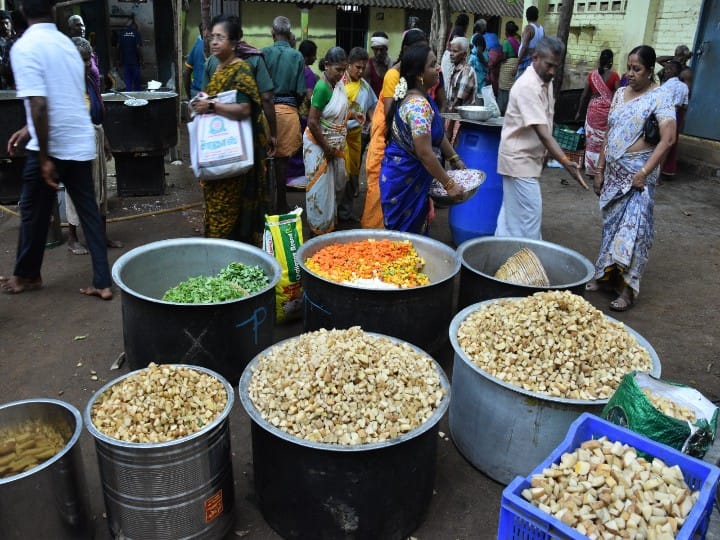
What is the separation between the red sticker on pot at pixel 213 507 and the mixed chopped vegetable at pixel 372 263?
64.1 inches

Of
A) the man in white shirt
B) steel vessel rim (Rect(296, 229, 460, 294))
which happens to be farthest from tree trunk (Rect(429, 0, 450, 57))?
the man in white shirt

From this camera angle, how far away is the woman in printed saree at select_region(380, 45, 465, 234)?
4074 millimetres

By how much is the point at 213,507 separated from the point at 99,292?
9.26ft

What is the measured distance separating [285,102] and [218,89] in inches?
81.4

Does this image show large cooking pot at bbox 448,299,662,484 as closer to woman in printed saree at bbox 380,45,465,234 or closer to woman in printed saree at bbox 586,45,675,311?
woman in printed saree at bbox 380,45,465,234

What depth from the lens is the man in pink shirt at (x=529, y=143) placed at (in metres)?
4.29

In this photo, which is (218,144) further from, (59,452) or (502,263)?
(59,452)

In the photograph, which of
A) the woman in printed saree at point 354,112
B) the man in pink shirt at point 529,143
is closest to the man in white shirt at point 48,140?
the woman in printed saree at point 354,112

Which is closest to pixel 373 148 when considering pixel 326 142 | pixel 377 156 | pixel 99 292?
pixel 377 156

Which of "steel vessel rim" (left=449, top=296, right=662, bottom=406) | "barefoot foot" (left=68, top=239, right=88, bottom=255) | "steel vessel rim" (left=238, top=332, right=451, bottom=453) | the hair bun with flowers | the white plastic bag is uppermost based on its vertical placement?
the hair bun with flowers

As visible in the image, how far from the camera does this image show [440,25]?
436 inches

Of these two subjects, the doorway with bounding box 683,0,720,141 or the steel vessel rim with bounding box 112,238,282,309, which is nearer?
the steel vessel rim with bounding box 112,238,282,309

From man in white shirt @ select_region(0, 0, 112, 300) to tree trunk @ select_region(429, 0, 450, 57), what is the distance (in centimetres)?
781

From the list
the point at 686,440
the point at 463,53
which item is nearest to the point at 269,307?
the point at 686,440
